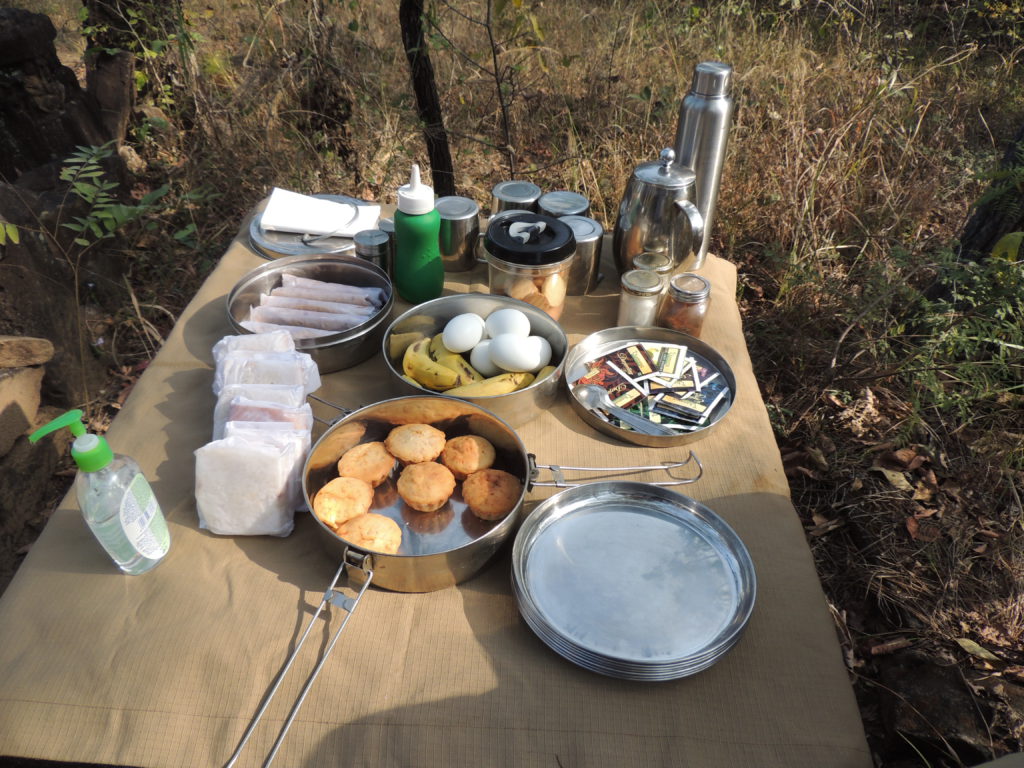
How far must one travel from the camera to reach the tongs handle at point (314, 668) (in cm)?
100

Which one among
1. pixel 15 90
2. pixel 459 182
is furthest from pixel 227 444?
pixel 15 90

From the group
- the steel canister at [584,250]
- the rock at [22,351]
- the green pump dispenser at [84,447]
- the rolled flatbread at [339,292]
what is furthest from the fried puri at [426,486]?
the rock at [22,351]

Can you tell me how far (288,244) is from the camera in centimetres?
211

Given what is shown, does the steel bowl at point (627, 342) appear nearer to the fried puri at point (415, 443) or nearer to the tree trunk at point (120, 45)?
the fried puri at point (415, 443)

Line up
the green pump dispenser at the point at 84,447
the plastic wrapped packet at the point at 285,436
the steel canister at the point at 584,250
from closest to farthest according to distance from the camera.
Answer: the green pump dispenser at the point at 84,447 → the plastic wrapped packet at the point at 285,436 → the steel canister at the point at 584,250

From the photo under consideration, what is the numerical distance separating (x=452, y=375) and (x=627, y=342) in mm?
554

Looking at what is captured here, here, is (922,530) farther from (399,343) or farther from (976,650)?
(399,343)

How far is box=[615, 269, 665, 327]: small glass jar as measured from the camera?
67.1 inches

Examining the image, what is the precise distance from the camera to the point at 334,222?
2.13 meters

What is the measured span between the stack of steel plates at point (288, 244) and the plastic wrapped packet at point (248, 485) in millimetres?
945

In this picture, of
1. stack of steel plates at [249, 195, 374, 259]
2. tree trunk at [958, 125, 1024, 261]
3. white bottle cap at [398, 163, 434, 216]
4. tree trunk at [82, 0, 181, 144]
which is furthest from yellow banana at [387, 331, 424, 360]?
tree trunk at [82, 0, 181, 144]

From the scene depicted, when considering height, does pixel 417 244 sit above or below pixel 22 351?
above

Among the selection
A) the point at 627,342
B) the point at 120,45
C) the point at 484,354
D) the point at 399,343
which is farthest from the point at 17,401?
the point at 120,45

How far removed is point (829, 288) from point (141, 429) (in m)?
2.53
